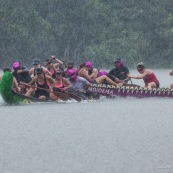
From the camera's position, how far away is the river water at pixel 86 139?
1091cm

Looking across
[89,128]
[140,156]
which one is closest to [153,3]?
[89,128]

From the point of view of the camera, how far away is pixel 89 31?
65812 millimetres

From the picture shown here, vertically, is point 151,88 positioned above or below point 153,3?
below

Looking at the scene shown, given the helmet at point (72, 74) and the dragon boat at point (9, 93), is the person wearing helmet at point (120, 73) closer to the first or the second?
the helmet at point (72, 74)

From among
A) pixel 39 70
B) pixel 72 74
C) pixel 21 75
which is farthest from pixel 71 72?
pixel 39 70

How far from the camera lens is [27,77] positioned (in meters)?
24.1

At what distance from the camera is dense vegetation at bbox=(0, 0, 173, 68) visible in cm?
6056

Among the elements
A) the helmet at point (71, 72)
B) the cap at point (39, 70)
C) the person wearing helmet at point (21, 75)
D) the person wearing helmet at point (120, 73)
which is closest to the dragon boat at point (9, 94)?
the cap at point (39, 70)

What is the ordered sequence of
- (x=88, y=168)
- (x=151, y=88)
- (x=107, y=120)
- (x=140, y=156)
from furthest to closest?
(x=151, y=88), (x=107, y=120), (x=140, y=156), (x=88, y=168)

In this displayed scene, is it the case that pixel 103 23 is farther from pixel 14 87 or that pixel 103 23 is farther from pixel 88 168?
pixel 88 168

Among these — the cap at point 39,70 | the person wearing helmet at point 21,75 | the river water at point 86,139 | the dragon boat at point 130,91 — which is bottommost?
the river water at point 86,139

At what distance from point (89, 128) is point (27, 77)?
8.32 m

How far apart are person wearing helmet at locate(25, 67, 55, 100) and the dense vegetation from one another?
36.6 m

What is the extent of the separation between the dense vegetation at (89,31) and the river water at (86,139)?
38.6 metres
